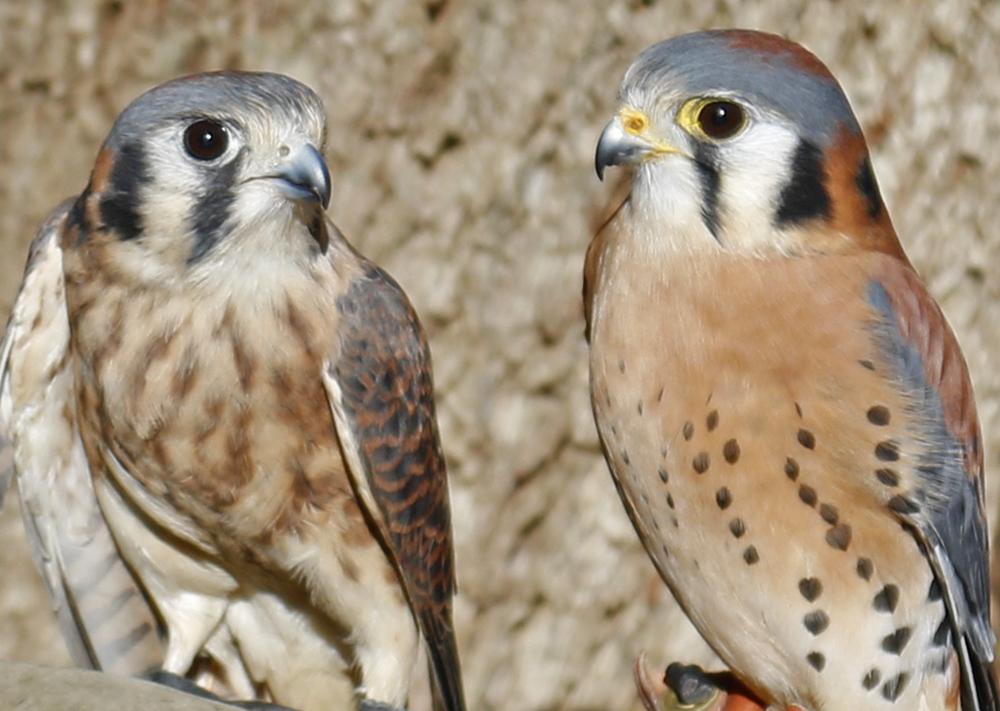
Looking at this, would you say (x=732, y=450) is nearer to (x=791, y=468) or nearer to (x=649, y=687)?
(x=791, y=468)

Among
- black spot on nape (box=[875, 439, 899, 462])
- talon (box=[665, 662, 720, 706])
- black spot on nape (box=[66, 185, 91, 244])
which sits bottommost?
talon (box=[665, 662, 720, 706])

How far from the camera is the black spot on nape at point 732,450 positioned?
126 inches

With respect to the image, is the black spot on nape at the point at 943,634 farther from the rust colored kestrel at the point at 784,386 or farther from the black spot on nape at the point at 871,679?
the black spot on nape at the point at 871,679

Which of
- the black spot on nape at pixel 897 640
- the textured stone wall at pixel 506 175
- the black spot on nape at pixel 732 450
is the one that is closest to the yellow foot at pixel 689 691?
the black spot on nape at pixel 897 640

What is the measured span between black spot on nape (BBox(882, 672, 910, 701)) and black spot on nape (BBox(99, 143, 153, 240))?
5.29 ft

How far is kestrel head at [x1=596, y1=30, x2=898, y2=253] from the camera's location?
315 cm

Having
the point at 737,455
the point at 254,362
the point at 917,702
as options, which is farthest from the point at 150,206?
the point at 917,702

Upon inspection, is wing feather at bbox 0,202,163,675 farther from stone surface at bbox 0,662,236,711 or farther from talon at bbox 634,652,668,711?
talon at bbox 634,652,668,711

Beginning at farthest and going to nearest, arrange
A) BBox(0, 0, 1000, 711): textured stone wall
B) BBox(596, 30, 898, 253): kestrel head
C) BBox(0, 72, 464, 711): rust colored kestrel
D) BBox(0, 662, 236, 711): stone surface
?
BBox(0, 0, 1000, 711): textured stone wall < BBox(0, 72, 464, 711): rust colored kestrel < BBox(596, 30, 898, 253): kestrel head < BBox(0, 662, 236, 711): stone surface

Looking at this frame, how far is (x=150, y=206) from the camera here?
11.1ft

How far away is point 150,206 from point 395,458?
2.26 feet

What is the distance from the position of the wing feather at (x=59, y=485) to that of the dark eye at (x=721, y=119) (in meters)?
1.36

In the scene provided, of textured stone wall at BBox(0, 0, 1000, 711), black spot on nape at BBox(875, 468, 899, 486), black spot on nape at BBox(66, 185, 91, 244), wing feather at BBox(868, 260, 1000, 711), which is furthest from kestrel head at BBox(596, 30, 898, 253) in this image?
textured stone wall at BBox(0, 0, 1000, 711)

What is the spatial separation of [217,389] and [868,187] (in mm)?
1274
